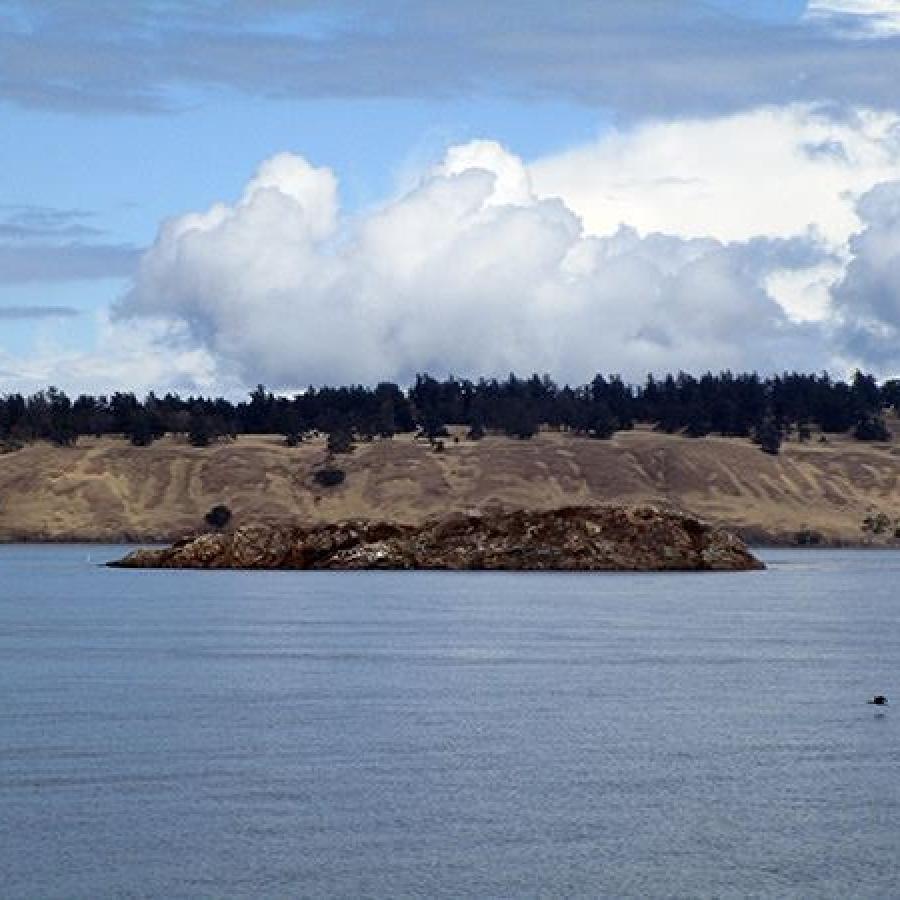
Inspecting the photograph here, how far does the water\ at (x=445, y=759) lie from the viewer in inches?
1523

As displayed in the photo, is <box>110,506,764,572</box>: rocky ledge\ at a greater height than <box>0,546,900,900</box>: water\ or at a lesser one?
greater

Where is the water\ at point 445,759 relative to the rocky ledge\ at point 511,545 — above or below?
below

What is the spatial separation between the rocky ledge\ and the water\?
54398 mm

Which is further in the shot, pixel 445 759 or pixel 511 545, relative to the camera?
pixel 511 545

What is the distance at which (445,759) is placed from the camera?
5175cm

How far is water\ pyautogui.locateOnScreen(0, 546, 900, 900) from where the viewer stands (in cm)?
3869

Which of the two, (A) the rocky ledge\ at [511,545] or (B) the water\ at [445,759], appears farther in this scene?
(A) the rocky ledge\ at [511,545]

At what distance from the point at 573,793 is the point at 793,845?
7.04 m

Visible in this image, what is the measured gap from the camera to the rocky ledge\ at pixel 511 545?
510ft

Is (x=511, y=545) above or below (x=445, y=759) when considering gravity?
above

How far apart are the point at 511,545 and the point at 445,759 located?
106489mm

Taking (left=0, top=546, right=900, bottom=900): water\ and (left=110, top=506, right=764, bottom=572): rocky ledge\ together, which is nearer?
(left=0, top=546, right=900, bottom=900): water\

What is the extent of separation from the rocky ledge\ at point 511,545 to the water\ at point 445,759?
54398 millimetres

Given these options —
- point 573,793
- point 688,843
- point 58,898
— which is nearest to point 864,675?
point 573,793
